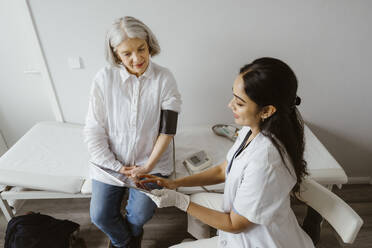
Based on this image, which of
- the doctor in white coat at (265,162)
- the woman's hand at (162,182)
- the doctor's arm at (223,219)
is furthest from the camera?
the woman's hand at (162,182)

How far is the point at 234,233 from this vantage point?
3.36 ft

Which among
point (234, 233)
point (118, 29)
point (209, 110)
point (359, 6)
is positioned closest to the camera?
point (234, 233)

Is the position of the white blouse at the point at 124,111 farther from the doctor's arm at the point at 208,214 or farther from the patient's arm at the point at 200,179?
the doctor's arm at the point at 208,214

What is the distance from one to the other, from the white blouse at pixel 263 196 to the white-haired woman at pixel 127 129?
1.74ft

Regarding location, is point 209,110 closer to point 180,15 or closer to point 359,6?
point 180,15

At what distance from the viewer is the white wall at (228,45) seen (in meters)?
1.52

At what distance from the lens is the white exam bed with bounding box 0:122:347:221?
1447 millimetres

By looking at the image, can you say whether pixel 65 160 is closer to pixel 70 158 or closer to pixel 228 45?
pixel 70 158

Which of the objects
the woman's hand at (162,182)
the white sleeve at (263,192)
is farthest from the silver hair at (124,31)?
the white sleeve at (263,192)

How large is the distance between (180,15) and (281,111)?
1.01 m

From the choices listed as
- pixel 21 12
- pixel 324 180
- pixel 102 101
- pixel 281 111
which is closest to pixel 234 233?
pixel 281 111

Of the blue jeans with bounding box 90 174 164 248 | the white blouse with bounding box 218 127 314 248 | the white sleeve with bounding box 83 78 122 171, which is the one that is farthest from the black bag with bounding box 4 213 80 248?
the white blouse with bounding box 218 127 314 248

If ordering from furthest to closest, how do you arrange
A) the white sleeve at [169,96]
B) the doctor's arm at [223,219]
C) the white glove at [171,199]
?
the white sleeve at [169,96] → the white glove at [171,199] → the doctor's arm at [223,219]

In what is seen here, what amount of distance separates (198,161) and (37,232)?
1034 mm
